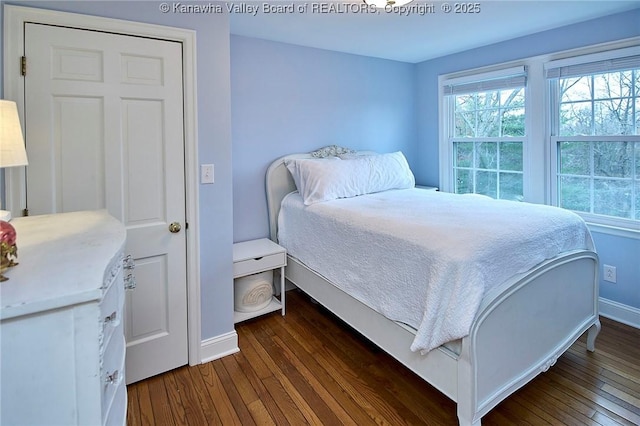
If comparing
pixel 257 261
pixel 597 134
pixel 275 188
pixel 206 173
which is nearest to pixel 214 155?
pixel 206 173

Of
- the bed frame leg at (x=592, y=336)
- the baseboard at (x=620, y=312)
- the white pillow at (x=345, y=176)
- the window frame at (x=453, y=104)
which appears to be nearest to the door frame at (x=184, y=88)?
the white pillow at (x=345, y=176)

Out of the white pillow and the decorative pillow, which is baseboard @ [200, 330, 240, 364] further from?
the decorative pillow

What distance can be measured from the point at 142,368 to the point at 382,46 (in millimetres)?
3338

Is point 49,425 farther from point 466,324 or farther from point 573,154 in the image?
point 573,154

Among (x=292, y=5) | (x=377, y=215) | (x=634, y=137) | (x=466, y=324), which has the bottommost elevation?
(x=466, y=324)

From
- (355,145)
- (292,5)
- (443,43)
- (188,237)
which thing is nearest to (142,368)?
(188,237)

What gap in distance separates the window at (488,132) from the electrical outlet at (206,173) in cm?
286

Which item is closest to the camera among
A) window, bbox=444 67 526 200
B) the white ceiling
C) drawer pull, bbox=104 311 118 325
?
drawer pull, bbox=104 311 118 325

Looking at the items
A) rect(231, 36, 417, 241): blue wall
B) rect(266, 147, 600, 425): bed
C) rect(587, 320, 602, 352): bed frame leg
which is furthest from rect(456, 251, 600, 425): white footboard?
rect(231, 36, 417, 241): blue wall

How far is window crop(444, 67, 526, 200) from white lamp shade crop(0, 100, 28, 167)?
366cm

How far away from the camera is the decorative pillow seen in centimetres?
348

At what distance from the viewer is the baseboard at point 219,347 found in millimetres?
2314

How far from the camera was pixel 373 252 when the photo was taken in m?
2.16

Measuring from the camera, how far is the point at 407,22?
2.87 metres
